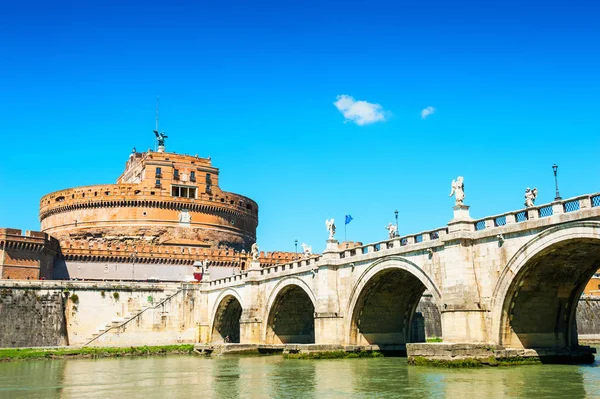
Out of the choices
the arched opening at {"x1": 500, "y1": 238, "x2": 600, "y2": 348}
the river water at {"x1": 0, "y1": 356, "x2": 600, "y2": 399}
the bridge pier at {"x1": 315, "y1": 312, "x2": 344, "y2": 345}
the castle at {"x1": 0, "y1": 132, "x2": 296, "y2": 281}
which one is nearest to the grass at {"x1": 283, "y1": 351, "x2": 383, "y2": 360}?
the bridge pier at {"x1": 315, "y1": 312, "x2": 344, "y2": 345}

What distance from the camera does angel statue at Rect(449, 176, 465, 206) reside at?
28594 mm

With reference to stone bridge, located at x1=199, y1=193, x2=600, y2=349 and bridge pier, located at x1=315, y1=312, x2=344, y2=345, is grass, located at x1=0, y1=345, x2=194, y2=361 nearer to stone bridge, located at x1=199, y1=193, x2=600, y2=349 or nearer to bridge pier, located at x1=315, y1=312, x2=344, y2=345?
stone bridge, located at x1=199, y1=193, x2=600, y2=349

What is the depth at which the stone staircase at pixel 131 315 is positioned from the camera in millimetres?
51156

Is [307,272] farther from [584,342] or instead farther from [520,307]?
[584,342]

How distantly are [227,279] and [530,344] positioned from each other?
30744 mm

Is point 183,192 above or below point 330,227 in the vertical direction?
above

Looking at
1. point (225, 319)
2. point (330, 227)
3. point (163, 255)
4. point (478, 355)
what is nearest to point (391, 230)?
point (330, 227)

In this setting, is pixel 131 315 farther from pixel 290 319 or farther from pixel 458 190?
pixel 458 190

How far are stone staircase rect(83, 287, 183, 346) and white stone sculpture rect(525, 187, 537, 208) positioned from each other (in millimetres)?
36319

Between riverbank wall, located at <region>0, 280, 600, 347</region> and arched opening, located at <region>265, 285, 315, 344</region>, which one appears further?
A: riverbank wall, located at <region>0, 280, 600, 347</region>

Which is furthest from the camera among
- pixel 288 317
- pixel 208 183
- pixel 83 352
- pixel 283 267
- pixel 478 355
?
pixel 208 183

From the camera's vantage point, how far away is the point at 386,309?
37250mm

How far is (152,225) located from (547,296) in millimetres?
→ 56623

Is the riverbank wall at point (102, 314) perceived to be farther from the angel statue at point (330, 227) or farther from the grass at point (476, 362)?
the grass at point (476, 362)
